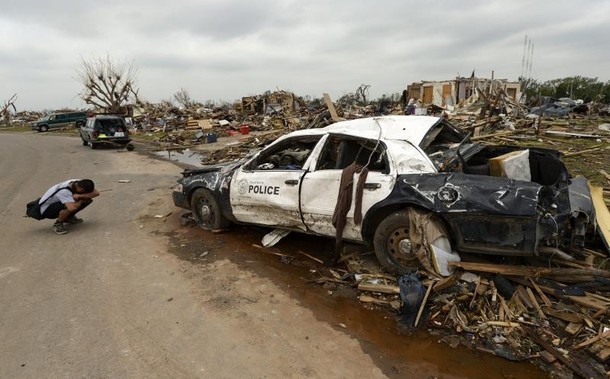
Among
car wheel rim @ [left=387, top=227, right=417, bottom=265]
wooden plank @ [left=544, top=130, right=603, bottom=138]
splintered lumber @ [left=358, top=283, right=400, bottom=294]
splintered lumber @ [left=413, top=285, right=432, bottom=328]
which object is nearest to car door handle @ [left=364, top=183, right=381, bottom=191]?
car wheel rim @ [left=387, top=227, right=417, bottom=265]

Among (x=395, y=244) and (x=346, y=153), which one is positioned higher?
(x=346, y=153)

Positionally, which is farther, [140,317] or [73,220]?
[73,220]

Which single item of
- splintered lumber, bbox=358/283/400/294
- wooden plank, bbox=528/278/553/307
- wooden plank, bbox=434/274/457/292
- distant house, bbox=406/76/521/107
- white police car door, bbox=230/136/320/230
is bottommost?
splintered lumber, bbox=358/283/400/294

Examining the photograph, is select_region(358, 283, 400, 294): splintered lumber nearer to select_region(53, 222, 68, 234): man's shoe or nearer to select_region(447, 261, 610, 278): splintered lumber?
select_region(447, 261, 610, 278): splintered lumber

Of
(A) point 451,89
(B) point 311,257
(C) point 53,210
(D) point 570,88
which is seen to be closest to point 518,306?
(B) point 311,257

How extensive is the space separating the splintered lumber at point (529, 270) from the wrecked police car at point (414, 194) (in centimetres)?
19

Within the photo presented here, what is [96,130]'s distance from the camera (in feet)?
64.5

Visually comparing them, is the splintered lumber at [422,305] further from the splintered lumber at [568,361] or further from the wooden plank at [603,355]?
the wooden plank at [603,355]

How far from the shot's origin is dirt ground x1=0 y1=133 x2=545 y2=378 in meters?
3.12

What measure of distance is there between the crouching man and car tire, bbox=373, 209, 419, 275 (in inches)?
196

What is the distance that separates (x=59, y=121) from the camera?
118 ft

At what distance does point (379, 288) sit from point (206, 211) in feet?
10.5

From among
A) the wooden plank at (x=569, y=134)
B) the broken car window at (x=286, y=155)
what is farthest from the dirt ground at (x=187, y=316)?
the wooden plank at (x=569, y=134)

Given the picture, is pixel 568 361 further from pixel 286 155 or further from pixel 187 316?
pixel 286 155
